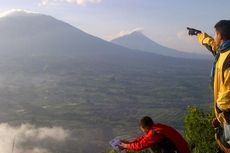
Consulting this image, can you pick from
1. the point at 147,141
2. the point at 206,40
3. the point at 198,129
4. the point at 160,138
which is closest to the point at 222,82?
the point at 206,40

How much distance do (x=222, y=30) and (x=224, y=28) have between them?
0.05 metres

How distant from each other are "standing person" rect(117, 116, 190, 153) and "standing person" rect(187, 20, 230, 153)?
8.61 ft

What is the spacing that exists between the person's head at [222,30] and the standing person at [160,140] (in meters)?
3.54

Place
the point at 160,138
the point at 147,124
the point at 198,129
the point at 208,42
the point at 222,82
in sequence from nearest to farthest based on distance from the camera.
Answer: the point at 222,82
the point at 208,42
the point at 160,138
the point at 147,124
the point at 198,129

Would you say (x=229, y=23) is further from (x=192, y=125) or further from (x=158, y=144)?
(x=192, y=125)

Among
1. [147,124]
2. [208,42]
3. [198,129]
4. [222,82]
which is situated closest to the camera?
→ [222,82]

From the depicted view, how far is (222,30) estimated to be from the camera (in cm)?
769

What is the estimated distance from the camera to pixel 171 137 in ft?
35.3

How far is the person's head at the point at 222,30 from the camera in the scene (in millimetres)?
7641

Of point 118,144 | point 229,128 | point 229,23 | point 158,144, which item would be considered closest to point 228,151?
point 229,128

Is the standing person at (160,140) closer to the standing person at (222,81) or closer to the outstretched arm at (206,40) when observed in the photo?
the outstretched arm at (206,40)

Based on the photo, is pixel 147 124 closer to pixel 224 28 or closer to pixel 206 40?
pixel 206 40

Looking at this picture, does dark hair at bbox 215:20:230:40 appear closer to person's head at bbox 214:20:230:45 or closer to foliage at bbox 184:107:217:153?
person's head at bbox 214:20:230:45

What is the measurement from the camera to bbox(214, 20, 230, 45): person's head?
7641 millimetres
